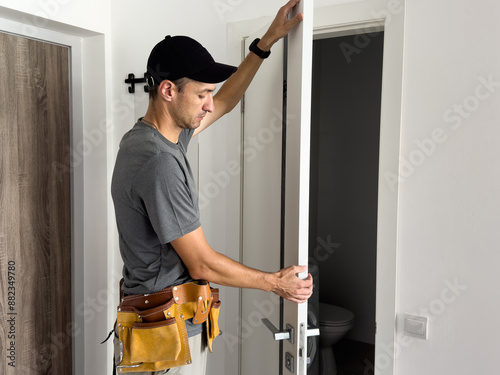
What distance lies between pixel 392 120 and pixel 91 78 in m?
1.42

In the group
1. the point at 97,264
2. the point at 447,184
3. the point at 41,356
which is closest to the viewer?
the point at 447,184

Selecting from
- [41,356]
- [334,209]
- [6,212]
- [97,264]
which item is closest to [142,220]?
[6,212]

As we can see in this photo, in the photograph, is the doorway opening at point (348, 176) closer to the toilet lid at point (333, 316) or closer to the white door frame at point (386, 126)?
the toilet lid at point (333, 316)

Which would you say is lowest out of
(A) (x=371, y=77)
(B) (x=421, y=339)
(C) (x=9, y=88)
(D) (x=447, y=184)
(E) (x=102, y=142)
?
(B) (x=421, y=339)

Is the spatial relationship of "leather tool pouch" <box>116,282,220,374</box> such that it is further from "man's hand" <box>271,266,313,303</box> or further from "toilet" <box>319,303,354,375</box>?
"toilet" <box>319,303,354,375</box>

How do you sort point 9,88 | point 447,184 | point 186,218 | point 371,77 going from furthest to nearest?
point 371,77 < point 9,88 < point 447,184 < point 186,218

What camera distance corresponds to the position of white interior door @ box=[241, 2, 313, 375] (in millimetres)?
1396

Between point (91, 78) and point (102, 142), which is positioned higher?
point (91, 78)

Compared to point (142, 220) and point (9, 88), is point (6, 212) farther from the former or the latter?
point (142, 220)

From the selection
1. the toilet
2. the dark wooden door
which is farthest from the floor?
the dark wooden door

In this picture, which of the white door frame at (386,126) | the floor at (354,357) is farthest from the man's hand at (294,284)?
the floor at (354,357)

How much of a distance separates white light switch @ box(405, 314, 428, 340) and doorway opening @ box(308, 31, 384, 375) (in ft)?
4.89

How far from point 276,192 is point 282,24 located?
546 mm

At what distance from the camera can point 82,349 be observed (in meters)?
2.44
